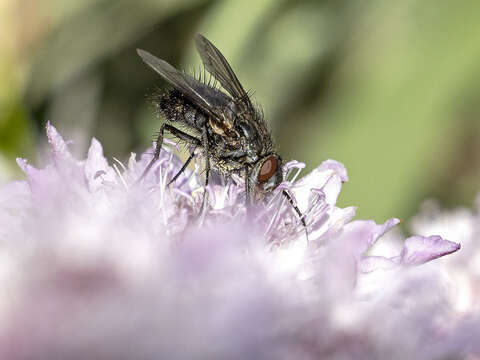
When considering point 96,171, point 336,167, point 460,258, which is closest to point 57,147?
point 96,171

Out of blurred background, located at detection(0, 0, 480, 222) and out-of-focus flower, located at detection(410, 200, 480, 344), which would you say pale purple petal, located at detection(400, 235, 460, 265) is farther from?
blurred background, located at detection(0, 0, 480, 222)

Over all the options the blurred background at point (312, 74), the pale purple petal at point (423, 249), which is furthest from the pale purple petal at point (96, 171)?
the blurred background at point (312, 74)

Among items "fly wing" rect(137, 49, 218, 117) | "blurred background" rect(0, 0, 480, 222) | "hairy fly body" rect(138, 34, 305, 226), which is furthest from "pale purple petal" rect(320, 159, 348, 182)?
"blurred background" rect(0, 0, 480, 222)

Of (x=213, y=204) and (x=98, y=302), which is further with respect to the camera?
(x=213, y=204)

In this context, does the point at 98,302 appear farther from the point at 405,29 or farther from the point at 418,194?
the point at 405,29

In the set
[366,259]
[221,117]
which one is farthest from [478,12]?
[366,259]

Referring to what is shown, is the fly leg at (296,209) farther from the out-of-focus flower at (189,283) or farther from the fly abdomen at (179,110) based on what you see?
the fly abdomen at (179,110)
